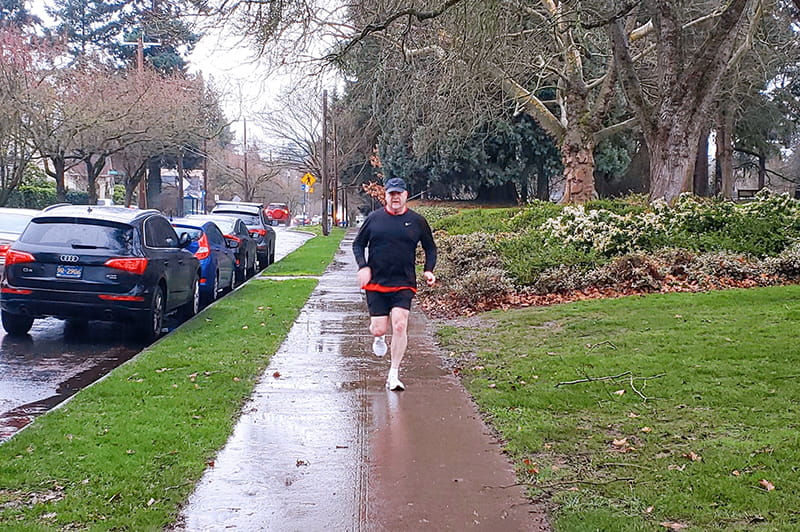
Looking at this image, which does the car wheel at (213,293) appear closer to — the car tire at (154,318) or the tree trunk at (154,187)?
the car tire at (154,318)

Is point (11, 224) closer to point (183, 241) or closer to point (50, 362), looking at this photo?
point (183, 241)

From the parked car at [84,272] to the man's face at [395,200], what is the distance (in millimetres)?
4172

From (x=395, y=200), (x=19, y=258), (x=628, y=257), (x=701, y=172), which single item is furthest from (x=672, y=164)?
(x=701, y=172)

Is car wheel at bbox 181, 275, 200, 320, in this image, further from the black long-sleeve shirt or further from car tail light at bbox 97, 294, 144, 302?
the black long-sleeve shirt

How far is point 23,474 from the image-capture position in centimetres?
503

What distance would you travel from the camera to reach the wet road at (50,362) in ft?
24.5

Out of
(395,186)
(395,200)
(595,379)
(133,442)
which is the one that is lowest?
(133,442)

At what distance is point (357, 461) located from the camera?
18.2 ft

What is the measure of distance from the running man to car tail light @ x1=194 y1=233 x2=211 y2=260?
8.01m

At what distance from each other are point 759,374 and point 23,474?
5.55m

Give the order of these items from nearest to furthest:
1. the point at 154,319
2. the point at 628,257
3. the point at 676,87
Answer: the point at 154,319, the point at 628,257, the point at 676,87

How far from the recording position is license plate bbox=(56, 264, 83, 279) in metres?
10.1

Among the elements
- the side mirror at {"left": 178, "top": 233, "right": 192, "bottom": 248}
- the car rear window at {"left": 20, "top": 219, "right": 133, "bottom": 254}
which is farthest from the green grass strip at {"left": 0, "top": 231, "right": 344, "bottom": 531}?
the side mirror at {"left": 178, "top": 233, "right": 192, "bottom": 248}

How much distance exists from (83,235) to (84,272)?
52cm
